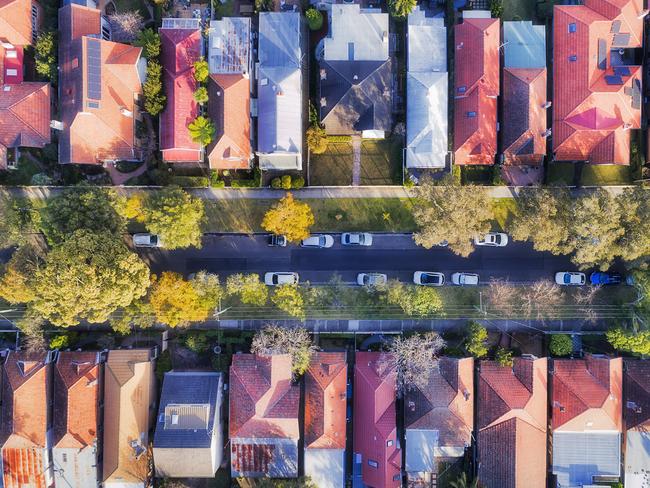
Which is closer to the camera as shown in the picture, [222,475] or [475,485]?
[475,485]

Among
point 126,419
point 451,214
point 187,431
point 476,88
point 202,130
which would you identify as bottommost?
point 187,431

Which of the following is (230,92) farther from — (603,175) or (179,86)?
(603,175)

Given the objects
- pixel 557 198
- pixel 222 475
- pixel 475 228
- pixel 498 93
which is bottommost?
pixel 222 475

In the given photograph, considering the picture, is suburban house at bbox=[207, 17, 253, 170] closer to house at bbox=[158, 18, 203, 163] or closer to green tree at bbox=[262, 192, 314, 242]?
house at bbox=[158, 18, 203, 163]

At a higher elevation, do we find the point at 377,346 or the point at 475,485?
the point at 377,346

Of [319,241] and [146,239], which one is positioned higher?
[146,239]

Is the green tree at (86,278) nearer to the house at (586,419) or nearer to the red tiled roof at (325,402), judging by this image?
the red tiled roof at (325,402)

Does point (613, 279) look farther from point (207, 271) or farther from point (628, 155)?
point (207, 271)

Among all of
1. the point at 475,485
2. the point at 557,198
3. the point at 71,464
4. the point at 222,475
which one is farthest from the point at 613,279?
the point at 71,464

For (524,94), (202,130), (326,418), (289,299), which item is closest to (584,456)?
(326,418)
